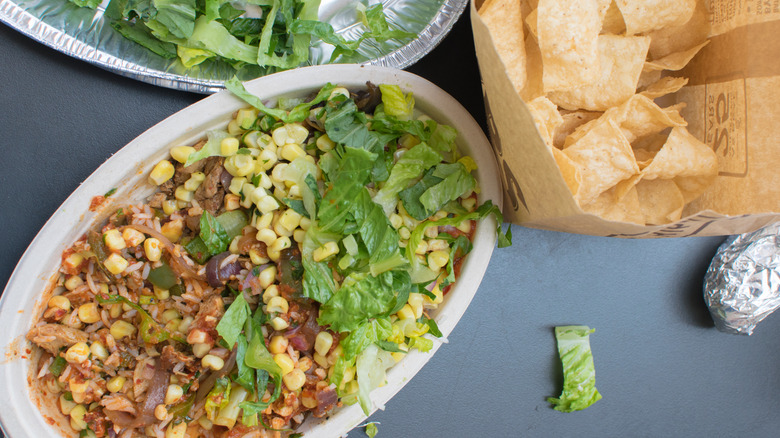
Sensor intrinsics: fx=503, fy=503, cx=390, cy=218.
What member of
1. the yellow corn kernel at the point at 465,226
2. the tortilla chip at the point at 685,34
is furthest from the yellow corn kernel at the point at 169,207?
the tortilla chip at the point at 685,34

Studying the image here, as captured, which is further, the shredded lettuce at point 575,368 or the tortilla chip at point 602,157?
the shredded lettuce at point 575,368

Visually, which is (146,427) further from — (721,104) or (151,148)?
(721,104)

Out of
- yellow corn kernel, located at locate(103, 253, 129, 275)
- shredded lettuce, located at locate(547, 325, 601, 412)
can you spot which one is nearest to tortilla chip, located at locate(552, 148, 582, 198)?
shredded lettuce, located at locate(547, 325, 601, 412)

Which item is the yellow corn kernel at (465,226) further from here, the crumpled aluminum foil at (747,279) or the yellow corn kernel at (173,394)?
the crumpled aluminum foil at (747,279)

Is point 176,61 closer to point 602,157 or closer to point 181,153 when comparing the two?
point 181,153

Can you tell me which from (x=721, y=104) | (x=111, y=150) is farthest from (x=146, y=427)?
(x=721, y=104)

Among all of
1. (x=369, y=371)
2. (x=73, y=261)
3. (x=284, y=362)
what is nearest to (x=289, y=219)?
(x=284, y=362)
